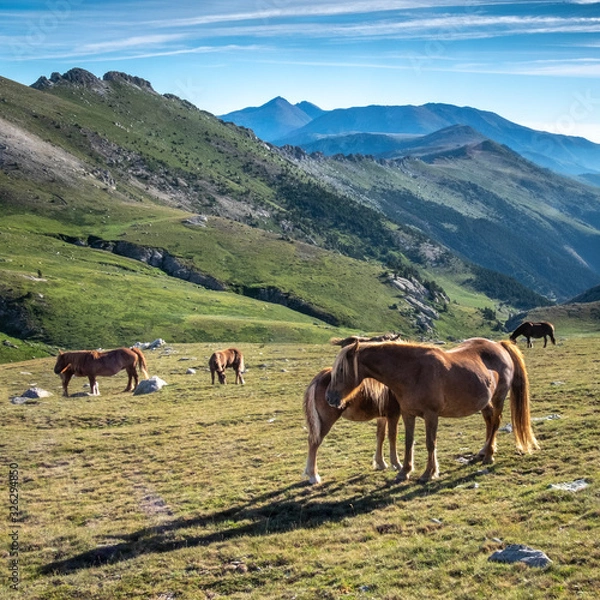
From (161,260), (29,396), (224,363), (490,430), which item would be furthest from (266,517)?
(161,260)

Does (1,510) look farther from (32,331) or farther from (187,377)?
(32,331)

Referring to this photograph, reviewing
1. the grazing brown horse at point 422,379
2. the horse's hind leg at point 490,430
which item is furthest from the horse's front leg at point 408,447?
the horse's hind leg at point 490,430

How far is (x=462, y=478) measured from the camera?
15.1 metres

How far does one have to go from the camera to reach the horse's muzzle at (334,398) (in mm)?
14281

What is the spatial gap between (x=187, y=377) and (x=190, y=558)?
93.4 ft

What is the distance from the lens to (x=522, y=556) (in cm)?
1006

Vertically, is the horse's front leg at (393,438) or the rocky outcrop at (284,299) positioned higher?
the rocky outcrop at (284,299)

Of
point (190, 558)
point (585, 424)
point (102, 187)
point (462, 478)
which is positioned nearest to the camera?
point (190, 558)

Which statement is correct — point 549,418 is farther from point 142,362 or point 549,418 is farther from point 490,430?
point 142,362

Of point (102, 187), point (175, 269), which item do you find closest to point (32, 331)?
point (175, 269)

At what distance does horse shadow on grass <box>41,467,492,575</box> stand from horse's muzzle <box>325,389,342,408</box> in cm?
266

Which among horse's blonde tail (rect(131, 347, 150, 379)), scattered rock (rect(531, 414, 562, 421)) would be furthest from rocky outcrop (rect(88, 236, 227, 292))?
scattered rock (rect(531, 414, 562, 421))

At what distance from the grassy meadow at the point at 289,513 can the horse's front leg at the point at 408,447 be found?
361 mm

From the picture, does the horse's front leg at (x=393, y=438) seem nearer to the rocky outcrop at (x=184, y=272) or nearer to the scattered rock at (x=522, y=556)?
the scattered rock at (x=522, y=556)
